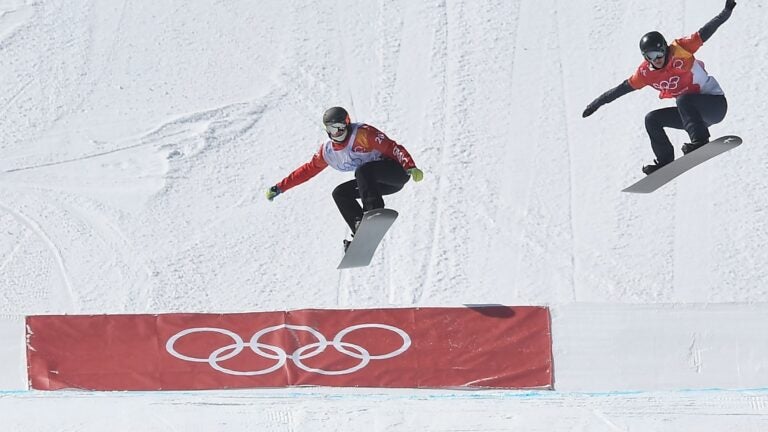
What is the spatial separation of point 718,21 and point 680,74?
1.94ft

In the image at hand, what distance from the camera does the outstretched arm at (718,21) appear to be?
8.94 meters

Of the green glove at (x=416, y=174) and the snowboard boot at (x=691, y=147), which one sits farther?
the snowboard boot at (x=691, y=147)

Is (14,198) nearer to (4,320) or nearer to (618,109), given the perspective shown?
(4,320)

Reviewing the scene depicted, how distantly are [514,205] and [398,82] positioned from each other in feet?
8.48

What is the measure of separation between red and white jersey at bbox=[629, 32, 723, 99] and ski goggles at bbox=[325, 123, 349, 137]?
2.33m

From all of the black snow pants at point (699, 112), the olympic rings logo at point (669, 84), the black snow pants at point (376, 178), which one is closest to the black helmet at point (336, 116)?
the black snow pants at point (376, 178)

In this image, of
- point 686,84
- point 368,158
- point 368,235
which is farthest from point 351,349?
point 686,84

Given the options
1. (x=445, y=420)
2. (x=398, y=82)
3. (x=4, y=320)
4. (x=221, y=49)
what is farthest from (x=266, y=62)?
(x=445, y=420)

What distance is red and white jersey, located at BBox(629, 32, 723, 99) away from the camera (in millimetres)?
9344

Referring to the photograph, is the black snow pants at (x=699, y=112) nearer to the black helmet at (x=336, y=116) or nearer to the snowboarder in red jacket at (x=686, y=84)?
the snowboarder in red jacket at (x=686, y=84)

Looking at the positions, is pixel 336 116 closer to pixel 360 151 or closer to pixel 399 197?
pixel 360 151

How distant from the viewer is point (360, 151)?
957cm

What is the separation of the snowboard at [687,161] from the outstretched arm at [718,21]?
2.70 feet

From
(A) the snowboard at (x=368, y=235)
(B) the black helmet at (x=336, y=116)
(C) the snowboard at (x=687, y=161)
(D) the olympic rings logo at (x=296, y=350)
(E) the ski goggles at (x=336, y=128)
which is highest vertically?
(B) the black helmet at (x=336, y=116)
